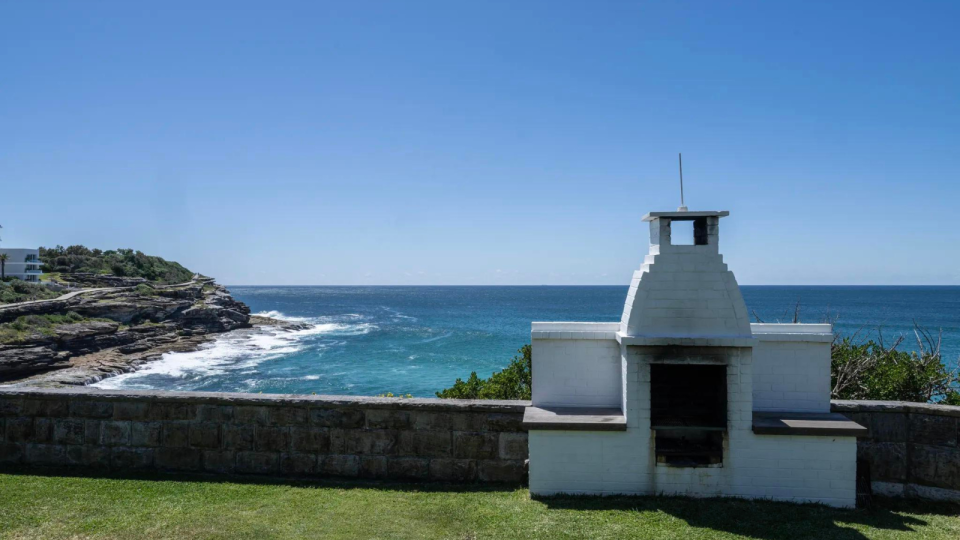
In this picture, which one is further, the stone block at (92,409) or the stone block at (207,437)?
the stone block at (92,409)

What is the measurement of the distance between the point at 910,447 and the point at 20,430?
10437 millimetres

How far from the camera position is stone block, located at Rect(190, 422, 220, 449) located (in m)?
6.61

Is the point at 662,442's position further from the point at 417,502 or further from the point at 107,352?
the point at 107,352

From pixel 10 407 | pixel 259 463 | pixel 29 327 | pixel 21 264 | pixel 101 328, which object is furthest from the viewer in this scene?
pixel 21 264

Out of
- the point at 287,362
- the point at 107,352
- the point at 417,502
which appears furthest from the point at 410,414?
the point at 107,352

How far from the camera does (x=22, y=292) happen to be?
42312mm

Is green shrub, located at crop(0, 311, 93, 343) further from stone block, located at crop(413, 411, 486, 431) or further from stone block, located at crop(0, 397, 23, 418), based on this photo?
stone block, located at crop(413, 411, 486, 431)

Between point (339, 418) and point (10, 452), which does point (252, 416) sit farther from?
point (10, 452)

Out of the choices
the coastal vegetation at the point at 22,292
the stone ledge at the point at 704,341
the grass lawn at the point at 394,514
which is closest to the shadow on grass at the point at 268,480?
the grass lawn at the point at 394,514

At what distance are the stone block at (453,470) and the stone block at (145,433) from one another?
3361mm

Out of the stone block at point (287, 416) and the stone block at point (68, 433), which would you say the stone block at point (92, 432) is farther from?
the stone block at point (287, 416)

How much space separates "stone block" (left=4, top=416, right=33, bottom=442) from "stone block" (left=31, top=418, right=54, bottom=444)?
5 centimetres

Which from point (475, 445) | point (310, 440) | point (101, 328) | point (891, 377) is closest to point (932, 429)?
point (891, 377)

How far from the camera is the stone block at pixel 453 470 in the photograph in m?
6.40
